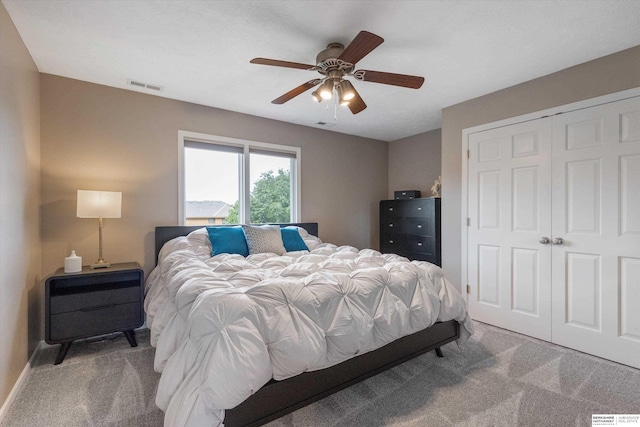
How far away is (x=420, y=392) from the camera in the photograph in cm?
196

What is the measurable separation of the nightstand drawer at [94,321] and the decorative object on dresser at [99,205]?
1.39ft

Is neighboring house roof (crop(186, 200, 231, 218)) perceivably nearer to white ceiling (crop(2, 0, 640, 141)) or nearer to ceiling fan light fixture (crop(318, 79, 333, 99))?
white ceiling (crop(2, 0, 640, 141))

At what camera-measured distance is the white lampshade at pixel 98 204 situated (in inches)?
99.9

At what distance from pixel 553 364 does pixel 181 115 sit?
4.23 meters

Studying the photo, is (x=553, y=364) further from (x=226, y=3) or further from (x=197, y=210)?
(x=197, y=210)

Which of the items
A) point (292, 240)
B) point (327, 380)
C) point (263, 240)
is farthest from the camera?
point (292, 240)

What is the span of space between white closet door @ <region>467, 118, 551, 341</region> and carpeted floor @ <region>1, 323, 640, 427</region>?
530 millimetres

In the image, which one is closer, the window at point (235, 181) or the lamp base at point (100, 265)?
the lamp base at point (100, 265)

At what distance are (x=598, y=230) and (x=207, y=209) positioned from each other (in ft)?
12.6

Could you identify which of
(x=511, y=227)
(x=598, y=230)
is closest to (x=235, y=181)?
(x=511, y=227)

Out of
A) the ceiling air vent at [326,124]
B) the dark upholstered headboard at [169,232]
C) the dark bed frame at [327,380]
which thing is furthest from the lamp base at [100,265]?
the ceiling air vent at [326,124]

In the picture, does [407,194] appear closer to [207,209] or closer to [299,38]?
[207,209]

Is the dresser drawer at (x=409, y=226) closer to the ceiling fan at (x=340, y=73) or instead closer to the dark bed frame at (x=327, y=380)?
the dark bed frame at (x=327, y=380)

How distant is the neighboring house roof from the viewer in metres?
3.50
